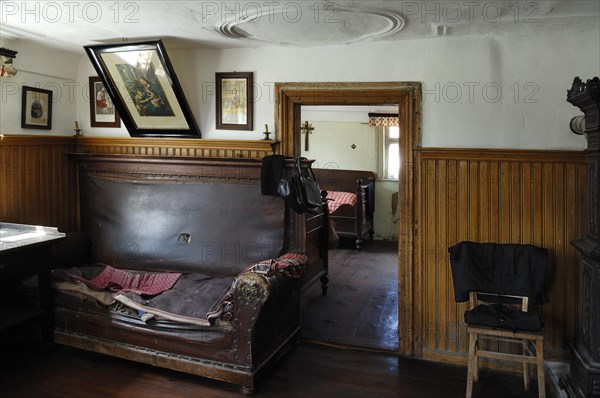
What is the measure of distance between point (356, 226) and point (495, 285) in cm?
464

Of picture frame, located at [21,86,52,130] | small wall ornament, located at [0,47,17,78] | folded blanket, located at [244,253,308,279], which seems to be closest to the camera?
folded blanket, located at [244,253,308,279]

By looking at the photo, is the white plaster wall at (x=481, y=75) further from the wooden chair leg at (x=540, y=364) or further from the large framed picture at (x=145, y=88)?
the wooden chair leg at (x=540, y=364)

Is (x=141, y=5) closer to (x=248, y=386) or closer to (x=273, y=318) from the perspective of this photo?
(x=273, y=318)

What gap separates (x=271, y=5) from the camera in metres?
3.02

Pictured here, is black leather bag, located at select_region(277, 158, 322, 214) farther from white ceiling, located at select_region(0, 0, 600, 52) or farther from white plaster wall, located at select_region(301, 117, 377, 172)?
white plaster wall, located at select_region(301, 117, 377, 172)

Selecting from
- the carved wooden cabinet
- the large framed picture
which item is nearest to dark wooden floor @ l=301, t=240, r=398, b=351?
the carved wooden cabinet

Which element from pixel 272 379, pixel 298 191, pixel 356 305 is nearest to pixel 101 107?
pixel 298 191

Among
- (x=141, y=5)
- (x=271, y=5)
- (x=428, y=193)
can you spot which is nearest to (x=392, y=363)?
(x=428, y=193)

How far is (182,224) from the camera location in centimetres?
429

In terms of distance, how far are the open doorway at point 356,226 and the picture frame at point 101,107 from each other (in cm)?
264

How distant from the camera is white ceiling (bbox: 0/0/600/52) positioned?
3.01 m

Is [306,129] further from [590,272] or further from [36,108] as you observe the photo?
[590,272]

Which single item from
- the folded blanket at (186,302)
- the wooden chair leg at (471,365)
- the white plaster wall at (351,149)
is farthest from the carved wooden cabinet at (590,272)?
the white plaster wall at (351,149)

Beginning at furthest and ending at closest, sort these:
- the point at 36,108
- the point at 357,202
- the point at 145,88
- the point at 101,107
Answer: the point at 357,202 → the point at 101,107 → the point at 36,108 → the point at 145,88
